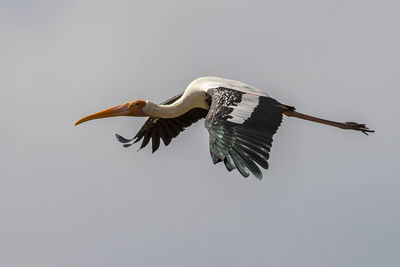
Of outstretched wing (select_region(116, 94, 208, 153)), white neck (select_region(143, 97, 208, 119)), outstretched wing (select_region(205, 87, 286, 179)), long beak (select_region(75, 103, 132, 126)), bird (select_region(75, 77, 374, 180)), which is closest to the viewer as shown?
outstretched wing (select_region(205, 87, 286, 179))

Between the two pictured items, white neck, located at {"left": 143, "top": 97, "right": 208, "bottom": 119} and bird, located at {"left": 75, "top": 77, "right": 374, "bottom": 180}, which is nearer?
bird, located at {"left": 75, "top": 77, "right": 374, "bottom": 180}

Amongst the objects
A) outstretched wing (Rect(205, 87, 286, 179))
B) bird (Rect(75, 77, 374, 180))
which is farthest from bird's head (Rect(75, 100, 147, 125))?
outstretched wing (Rect(205, 87, 286, 179))

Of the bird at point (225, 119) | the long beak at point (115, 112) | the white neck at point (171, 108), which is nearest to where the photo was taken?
the bird at point (225, 119)

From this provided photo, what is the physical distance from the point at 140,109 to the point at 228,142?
5232 millimetres

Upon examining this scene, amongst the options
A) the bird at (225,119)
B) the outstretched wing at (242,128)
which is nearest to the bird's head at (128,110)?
the bird at (225,119)

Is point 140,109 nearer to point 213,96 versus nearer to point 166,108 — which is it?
point 166,108

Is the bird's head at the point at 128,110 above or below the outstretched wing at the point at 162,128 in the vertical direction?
above

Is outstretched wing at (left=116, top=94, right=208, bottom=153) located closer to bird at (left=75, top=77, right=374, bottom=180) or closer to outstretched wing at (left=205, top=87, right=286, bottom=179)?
bird at (left=75, top=77, right=374, bottom=180)

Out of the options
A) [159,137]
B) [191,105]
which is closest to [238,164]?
[191,105]

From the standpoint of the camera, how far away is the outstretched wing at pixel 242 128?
2212cm

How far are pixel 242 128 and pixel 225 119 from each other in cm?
52

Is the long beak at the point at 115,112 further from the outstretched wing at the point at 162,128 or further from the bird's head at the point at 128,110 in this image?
the outstretched wing at the point at 162,128

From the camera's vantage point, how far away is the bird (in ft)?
73.3

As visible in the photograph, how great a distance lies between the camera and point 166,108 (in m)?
27.2
